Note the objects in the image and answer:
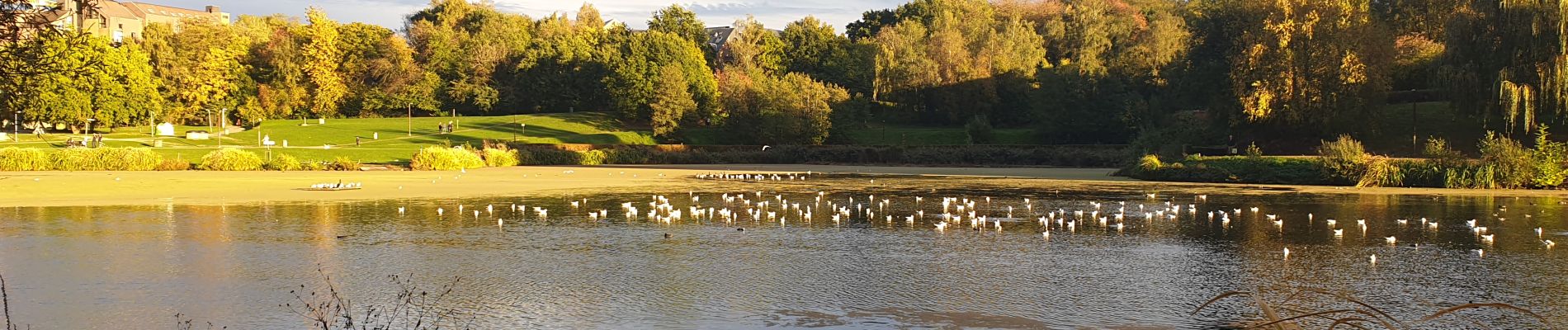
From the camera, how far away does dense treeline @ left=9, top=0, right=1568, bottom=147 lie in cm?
4769

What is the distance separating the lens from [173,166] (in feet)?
166

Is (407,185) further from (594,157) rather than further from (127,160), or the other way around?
(594,157)

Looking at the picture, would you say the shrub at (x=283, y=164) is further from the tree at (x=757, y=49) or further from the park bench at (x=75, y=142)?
the tree at (x=757, y=49)

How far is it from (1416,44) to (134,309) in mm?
62140

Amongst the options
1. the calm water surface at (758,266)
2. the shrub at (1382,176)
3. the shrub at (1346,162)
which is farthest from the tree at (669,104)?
the calm water surface at (758,266)

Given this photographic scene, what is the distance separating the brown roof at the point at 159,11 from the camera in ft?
442

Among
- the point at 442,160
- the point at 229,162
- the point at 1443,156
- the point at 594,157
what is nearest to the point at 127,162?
the point at 229,162

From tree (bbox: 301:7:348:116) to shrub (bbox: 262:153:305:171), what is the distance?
139 feet

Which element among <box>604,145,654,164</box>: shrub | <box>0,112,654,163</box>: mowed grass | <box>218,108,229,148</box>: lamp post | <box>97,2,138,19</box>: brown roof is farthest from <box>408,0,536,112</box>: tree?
<box>97,2,138,19</box>: brown roof

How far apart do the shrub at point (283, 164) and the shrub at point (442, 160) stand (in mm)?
5248

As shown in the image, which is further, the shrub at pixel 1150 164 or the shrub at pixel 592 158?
the shrub at pixel 592 158

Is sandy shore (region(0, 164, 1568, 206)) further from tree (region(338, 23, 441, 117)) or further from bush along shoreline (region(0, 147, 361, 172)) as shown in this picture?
tree (region(338, 23, 441, 117))

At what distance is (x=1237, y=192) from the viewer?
121 feet

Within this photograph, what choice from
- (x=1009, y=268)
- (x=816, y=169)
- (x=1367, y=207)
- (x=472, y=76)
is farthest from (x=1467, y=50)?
(x=472, y=76)
